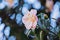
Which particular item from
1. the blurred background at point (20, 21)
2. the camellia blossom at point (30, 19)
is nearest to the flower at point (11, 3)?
the blurred background at point (20, 21)

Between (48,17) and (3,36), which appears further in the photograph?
(3,36)

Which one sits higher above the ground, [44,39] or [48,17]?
[48,17]

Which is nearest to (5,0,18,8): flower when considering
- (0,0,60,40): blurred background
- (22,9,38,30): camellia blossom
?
(0,0,60,40): blurred background

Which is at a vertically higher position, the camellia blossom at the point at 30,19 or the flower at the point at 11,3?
the flower at the point at 11,3

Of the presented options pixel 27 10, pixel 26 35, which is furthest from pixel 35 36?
pixel 27 10

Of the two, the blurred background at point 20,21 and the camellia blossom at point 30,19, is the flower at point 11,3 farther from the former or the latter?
the camellia blossom at point 30,19

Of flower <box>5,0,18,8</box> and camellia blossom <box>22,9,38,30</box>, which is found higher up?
flower <box>5,0,18,8</box>

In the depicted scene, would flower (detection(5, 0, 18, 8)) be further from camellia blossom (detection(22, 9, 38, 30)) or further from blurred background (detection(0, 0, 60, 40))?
camellia blossom (detection(22, 9, 38, 30))

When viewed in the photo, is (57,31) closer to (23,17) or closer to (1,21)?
(23,17)
